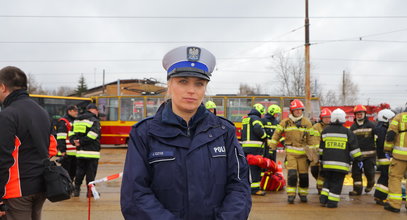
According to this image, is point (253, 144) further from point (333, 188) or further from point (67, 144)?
point (67, 144)

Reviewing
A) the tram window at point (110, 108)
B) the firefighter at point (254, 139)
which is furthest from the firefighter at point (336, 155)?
the tram window at point (110, 108)

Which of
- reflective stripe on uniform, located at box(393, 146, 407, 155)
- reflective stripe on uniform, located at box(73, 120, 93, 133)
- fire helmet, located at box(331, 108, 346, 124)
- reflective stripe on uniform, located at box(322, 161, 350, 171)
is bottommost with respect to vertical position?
reflective stripe on uniform, located at box(322, 161, 350, 171)

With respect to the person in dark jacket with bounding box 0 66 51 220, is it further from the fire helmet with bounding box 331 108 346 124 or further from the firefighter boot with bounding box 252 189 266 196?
the fire helmet with bounding box 331 108 346 124

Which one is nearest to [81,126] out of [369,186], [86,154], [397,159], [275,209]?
[86,154]

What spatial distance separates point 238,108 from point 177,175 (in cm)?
1639

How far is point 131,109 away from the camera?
18.4 m

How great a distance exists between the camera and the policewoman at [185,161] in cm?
190

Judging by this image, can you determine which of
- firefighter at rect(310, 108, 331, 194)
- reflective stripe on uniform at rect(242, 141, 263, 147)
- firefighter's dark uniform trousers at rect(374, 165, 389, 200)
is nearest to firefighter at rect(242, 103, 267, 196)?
reflective stripe on uniform at rect(242, 141, 263, 147)

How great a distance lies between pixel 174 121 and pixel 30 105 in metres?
1.79

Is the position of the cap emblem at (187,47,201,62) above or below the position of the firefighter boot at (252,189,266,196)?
→ above

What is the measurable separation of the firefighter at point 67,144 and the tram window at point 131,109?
1057 cm

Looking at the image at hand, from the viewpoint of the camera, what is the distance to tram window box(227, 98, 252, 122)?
18125 millimetres

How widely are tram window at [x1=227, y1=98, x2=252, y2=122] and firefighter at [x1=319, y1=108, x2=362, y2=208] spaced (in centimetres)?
1162

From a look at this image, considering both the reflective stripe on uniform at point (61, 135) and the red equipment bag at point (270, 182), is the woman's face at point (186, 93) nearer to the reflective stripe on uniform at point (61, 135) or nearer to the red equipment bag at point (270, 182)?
the reflective stripe on uniform at point (61, 135)
